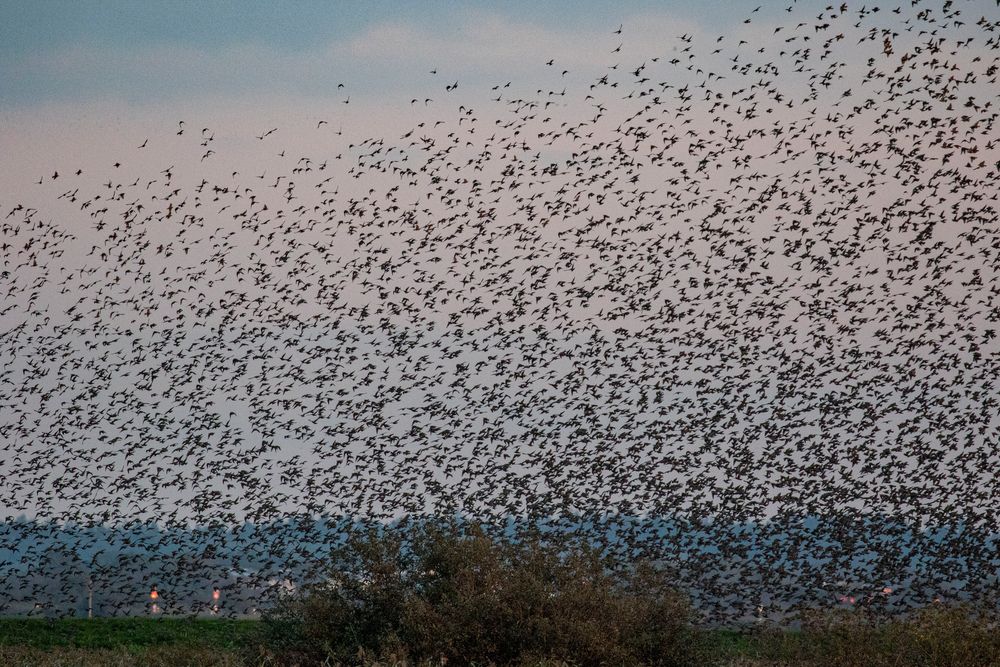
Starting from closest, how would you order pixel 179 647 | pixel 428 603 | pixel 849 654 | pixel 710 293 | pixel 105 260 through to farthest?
pixel 428 603
pixel 179 647
pixel 849 654
pixel 105 260
pixel 710 293

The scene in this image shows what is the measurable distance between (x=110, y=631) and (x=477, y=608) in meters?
17.3

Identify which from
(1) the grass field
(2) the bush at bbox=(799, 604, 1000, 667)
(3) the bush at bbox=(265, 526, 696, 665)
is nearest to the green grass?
(1) the grass field

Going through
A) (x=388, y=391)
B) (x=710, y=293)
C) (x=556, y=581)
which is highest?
(x=710, y=293)

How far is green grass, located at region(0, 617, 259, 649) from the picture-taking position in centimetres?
2831

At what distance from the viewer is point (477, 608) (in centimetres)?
1656

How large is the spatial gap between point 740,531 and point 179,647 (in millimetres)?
17306

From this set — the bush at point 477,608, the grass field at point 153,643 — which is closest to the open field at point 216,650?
the grass field at point 153,643

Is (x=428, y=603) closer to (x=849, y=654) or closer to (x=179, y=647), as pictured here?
(x=179, y=647)

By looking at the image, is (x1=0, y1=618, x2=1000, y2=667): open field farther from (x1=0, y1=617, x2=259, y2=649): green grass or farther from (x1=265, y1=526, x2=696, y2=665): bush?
(x1=265, y1=526, x2=696, y2=665): bush

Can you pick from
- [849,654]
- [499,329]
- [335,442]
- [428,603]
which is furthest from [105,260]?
[849,654]

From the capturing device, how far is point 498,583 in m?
16.8

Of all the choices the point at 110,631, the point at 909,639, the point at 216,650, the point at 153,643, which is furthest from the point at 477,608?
the point at 110,631

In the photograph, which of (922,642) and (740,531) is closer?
(922,642)

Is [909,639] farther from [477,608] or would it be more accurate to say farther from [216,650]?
[216,650]
